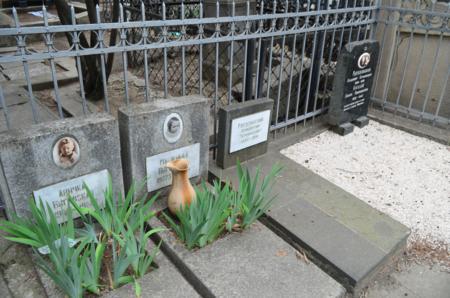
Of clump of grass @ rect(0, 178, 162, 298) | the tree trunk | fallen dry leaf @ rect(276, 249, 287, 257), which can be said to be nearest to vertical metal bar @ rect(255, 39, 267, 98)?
the tree trunk

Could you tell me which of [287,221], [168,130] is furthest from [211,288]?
[168,130]

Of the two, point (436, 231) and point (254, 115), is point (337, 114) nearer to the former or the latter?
point (254, 115)

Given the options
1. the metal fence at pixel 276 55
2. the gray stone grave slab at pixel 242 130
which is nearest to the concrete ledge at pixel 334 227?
the gray stone grave slab at pixel 242 130

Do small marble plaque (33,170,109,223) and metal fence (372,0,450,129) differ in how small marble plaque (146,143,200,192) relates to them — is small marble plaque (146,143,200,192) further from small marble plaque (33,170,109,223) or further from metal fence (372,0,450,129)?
metal fence (372,0,450,129)

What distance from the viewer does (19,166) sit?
Result: 2.09 meters

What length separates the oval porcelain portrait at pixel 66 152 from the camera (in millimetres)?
2189

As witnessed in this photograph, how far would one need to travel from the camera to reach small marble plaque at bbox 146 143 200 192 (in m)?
2.65

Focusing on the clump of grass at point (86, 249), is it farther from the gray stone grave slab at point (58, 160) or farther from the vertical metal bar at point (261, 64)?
the vertical metal bar at point (261, 64)

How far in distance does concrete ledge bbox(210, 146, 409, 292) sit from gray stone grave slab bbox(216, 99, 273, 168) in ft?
0.49

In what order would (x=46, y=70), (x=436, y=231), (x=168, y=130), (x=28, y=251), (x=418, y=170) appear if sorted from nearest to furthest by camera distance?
(x=28, y=251), (x=168, y=130), (x=436, y=231), (x=418, y=170), (x=46, y=70)

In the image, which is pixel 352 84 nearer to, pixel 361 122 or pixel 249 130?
pixel 361 122

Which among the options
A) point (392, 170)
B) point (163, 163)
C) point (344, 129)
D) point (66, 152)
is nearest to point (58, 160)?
point (66, 152)

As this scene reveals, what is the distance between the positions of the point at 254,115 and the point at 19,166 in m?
1.81

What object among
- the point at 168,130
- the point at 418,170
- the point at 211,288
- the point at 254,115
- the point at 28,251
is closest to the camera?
the point at 211,288
